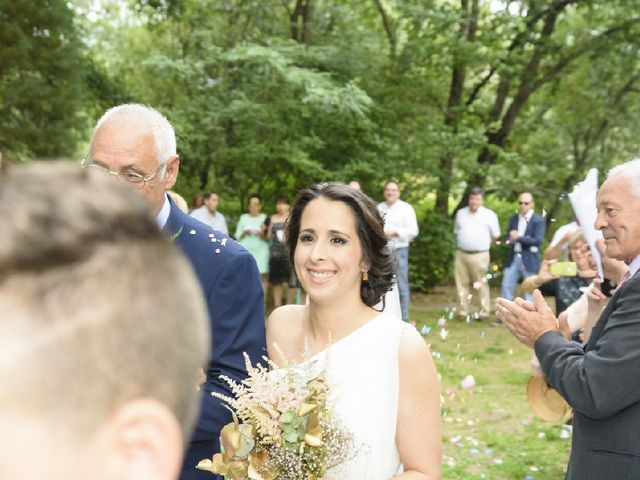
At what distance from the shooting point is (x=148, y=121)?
261 cm

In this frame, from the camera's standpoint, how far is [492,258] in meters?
19.1

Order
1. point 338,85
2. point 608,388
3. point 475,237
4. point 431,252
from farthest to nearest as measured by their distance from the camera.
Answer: point 431,252, point 338,85, point 475,237, point 608,388

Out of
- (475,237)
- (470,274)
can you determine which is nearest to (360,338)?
(475,237)

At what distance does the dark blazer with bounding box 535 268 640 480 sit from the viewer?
8.91 feet

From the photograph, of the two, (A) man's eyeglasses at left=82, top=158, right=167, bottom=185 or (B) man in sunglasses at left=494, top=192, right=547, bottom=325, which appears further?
(B) man in sunglasses at left=494, top=192, right=547, bottom=325

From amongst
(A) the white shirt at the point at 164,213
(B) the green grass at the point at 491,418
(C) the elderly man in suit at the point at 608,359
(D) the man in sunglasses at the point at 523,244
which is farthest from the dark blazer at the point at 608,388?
(D) the man in sunglasses at the point at 523,244

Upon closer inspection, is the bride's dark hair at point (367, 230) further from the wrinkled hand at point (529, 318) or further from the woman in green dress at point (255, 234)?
the woman in green dress at point (255, 234)

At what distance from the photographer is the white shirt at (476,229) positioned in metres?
13.3

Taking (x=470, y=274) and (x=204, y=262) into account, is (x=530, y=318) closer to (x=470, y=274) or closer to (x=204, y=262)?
(x=204, y=262)

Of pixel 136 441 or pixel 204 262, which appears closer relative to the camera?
pixel 136 441

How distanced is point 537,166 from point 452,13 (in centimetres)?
598

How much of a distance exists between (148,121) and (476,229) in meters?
11.1

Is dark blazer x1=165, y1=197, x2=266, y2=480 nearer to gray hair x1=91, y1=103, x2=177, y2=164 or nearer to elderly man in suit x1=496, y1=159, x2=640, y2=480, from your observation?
gray hair x1=91, y1=103, x2=177, y2=164

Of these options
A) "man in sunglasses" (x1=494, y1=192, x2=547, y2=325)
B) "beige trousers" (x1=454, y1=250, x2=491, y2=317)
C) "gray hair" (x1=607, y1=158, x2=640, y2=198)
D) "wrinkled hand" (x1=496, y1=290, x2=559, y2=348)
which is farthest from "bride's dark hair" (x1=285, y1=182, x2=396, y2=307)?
"beige trousers" (x1=454, y1=250, x2=491, y2=317)
